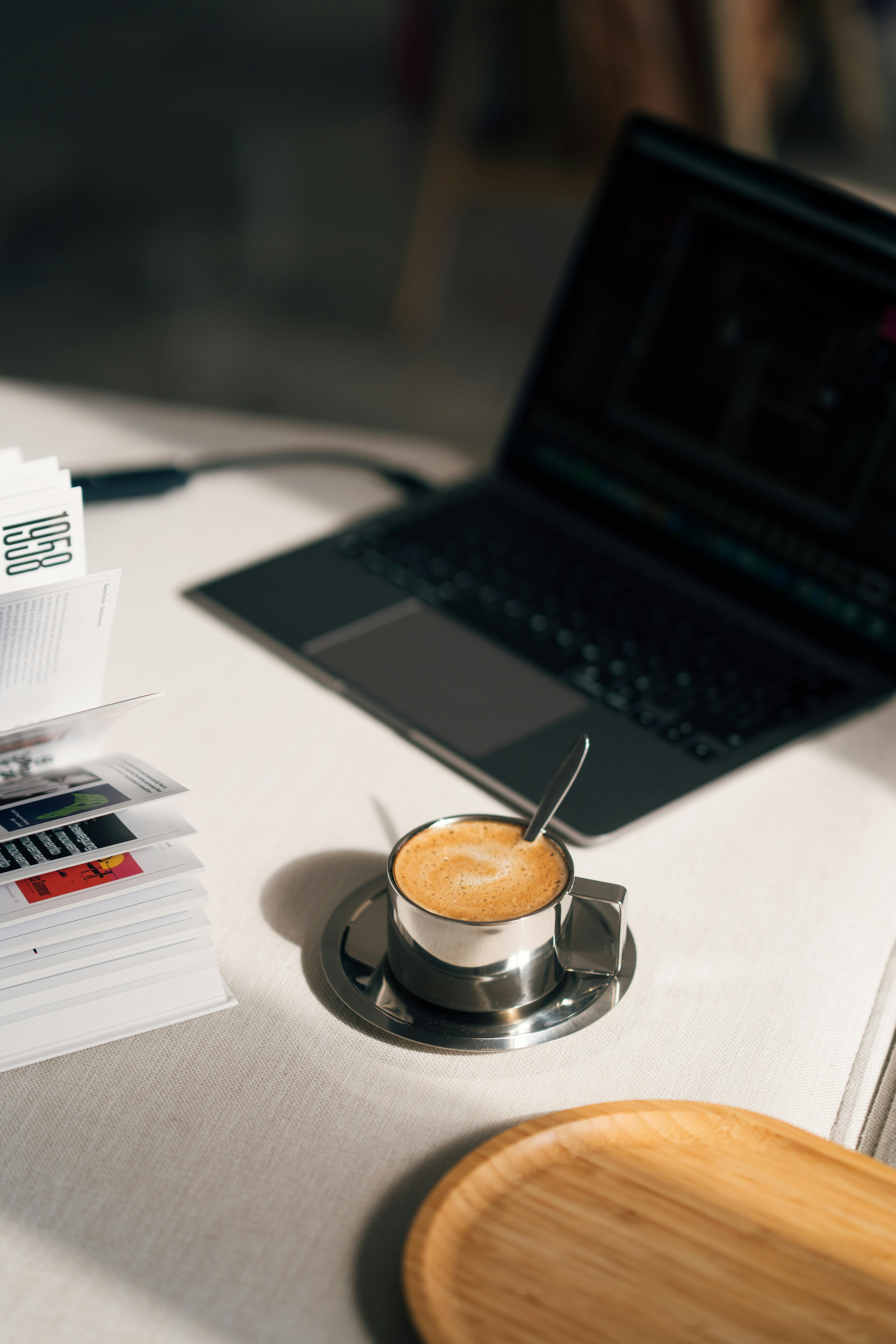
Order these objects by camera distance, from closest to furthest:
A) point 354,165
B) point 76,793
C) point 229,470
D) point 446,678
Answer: point 76,793 < point 446,678 < point 229,470 < point 354,165

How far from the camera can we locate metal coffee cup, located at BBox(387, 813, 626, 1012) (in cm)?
61

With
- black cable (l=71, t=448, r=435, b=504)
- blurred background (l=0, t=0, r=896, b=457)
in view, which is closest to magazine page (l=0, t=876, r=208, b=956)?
black cable (l=71, t=448, r=435, b=504)

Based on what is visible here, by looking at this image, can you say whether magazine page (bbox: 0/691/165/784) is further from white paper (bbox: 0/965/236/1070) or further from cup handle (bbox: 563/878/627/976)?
cup handle (bbox: 563/878/627/976)

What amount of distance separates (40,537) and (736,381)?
59cm

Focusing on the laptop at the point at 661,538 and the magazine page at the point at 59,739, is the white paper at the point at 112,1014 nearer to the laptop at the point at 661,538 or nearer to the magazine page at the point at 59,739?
the magazine page at the point at 59,739

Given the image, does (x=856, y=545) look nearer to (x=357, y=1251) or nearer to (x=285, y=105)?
(x=357, y=1251)

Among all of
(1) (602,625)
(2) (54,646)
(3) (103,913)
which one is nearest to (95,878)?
(3) (103,913)

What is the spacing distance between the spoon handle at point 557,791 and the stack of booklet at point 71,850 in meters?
0.18

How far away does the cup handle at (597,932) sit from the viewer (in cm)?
65

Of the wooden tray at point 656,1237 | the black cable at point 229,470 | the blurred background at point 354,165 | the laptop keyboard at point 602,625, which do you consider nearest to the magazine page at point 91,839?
the wooden tray at point 656,1237

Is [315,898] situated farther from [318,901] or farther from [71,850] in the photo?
[71,850]

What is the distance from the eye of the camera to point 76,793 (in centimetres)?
65

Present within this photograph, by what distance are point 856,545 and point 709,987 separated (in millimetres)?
414

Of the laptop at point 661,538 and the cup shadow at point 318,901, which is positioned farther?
the laptop at point 661,538
